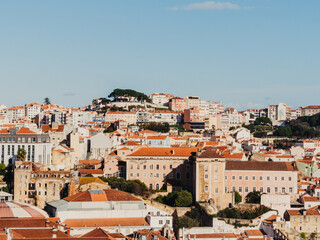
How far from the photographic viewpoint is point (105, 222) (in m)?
44.2

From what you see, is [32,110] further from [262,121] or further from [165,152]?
[165,152]

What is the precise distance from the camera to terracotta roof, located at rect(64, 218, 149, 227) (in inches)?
1711

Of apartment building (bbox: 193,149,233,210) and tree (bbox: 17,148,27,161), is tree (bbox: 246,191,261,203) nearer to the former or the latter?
apartment building (bbox: 193,149,233,210)

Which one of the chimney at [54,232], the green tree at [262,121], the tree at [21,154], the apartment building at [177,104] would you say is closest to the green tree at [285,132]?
the green tree at [262,121]

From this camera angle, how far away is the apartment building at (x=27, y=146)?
56.3 meters

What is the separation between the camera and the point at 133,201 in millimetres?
46562

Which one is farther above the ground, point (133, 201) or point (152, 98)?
point (152, 98)

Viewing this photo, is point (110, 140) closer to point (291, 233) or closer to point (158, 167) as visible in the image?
point (158, 167)

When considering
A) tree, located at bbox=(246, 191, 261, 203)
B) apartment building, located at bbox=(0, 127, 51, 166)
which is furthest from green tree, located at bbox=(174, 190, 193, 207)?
apartment building, located at bbox=(0, 127, 51, 166)

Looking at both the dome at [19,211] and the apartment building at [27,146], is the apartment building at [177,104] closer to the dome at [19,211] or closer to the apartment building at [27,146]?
the apartment building at [27,146]

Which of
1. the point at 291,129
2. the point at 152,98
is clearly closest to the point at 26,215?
the point at 291,129

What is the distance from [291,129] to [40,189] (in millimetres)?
67991

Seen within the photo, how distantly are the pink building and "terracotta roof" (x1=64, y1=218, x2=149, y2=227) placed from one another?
8.97 m

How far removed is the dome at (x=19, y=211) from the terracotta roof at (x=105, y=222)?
82.6 inches
